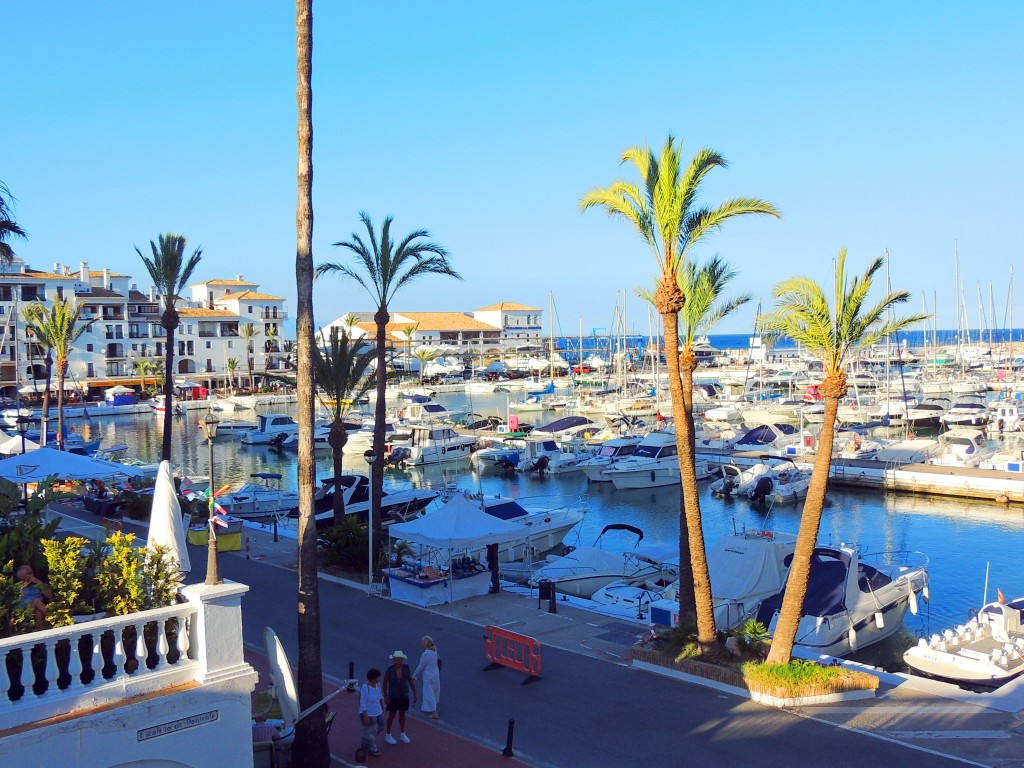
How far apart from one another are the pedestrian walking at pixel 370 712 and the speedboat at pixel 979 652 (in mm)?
11154

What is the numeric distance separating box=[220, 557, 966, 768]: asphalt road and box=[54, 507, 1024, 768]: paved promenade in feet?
0.09

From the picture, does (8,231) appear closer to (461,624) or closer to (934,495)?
(461,624)

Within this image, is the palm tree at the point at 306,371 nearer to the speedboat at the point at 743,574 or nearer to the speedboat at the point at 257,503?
the speedboat at the point at 743,574

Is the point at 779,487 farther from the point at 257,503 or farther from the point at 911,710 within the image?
the point at 911,710

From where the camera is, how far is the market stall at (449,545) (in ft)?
63.7

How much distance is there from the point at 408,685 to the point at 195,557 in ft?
44.4

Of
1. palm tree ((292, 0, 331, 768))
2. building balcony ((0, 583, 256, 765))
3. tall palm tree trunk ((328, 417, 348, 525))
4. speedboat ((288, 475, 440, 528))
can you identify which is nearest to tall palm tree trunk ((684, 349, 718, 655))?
palm tree ((292, 0, 331, 768))

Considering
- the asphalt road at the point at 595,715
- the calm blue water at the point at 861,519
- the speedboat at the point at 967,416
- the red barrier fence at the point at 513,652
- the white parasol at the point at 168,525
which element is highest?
the white parasol at the point at 168,525

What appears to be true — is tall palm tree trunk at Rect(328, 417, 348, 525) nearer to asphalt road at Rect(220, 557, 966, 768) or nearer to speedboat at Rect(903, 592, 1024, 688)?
asphalt road at Rect(220, 557, 966, 768)

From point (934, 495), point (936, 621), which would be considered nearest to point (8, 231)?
point (936, 621)

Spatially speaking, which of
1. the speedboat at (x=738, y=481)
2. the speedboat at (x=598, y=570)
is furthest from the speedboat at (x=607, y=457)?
the speedboat at (x=598, y=570)

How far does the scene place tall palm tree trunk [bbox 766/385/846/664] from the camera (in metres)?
14.3

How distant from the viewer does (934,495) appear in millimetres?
41219

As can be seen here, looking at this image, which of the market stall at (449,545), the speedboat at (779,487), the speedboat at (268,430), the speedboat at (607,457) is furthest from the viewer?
the speedboat at (268,430)
